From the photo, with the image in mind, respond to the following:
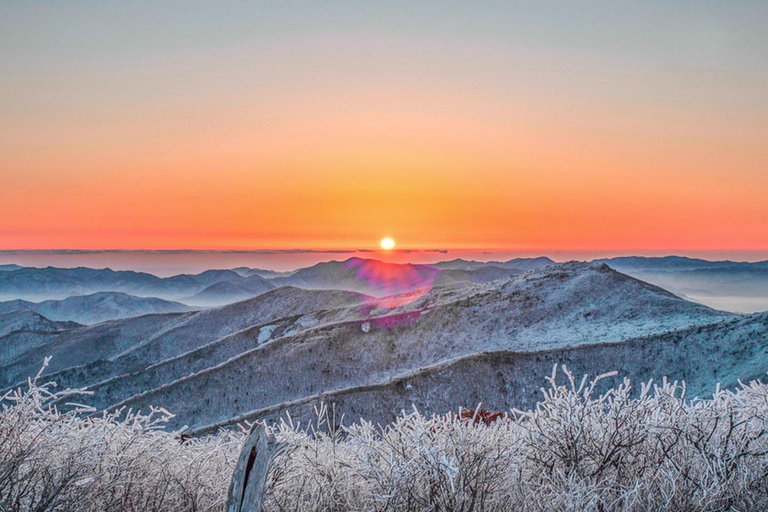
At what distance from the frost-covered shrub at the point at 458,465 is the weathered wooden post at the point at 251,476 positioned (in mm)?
418

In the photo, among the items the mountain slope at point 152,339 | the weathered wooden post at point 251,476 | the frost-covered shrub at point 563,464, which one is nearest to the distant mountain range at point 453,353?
the mountain slope at point 152,339

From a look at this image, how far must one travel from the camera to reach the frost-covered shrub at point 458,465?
19.5 ft

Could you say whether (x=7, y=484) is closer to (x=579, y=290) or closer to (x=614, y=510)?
(x=614, y=510)

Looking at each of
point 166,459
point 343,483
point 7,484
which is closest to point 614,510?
point 343,483

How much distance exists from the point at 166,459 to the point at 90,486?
1.04m

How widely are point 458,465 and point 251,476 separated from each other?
8.54 ft

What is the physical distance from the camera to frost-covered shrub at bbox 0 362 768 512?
595cm

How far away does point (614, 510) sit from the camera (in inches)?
233

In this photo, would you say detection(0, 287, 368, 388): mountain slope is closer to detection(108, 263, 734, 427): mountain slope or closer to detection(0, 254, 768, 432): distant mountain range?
detection(0, 254, 768, 432): distant mountain range

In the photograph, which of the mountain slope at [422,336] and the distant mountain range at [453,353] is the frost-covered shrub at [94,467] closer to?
the distant mountain range at [453,353]

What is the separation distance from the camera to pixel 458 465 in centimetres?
640

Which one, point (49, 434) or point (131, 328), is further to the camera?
point (131, 328)

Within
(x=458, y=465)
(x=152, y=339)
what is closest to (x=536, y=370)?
(x=458, y=465)

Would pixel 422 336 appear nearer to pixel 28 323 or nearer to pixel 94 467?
pixel 94 467
